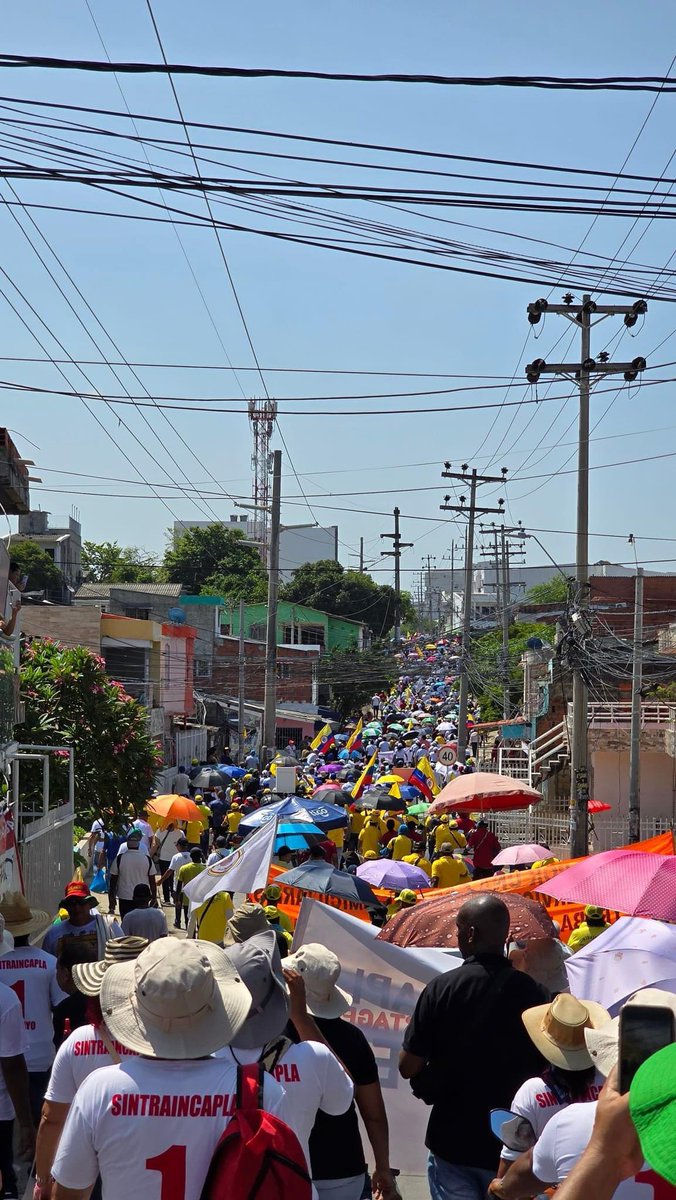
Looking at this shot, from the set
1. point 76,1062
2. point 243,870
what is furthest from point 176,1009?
point 243,870

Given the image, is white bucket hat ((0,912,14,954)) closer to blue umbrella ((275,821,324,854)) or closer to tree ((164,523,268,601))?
blue umbrella ((275,821,324,854))

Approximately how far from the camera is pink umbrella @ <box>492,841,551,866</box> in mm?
15258

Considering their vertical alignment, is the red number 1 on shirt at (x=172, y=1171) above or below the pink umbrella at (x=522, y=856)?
above

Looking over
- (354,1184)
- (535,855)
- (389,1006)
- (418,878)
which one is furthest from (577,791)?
(354,1184)

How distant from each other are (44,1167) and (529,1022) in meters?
1.63

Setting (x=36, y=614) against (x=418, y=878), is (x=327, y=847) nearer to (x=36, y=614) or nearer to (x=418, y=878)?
(x=418, y=878)

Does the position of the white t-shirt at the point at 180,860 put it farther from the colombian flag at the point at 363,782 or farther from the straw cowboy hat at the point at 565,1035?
the straw cowboy hat at the point at 565,1035

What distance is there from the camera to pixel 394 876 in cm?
1301

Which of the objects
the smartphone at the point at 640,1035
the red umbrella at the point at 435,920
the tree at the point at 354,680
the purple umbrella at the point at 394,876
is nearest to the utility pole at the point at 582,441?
the purple umbrella at the point at 394,876

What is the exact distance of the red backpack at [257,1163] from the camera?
2994mm

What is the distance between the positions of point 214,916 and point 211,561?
224ft

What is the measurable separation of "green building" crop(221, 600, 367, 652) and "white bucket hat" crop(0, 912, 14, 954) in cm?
6033

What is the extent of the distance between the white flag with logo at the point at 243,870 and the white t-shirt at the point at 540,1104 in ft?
23.3

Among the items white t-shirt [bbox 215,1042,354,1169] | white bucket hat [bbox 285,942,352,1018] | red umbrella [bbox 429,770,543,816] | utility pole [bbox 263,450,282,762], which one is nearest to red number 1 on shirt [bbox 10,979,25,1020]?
white bucket hat [bbox 285,942,352,1018]
